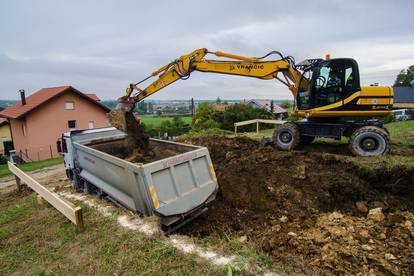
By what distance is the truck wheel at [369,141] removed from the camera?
18.6 ft

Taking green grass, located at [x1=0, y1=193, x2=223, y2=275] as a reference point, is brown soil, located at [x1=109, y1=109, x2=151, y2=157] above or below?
above

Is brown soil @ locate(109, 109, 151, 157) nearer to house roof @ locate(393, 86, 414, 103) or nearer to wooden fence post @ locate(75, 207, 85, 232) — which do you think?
wooden fence post @ locate(75, 207, 85, 232)

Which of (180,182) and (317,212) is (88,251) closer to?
(180,182)

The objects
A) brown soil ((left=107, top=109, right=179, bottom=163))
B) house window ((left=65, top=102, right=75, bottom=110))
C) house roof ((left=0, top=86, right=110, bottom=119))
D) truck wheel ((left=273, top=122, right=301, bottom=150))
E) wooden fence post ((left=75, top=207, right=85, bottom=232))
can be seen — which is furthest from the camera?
house window ((left=65, top=102, right=75, bottom=110))

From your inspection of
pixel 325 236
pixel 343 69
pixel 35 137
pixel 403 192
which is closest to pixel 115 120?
pixel 325 236

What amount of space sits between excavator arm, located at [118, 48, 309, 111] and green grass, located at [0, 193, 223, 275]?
12.3 ft

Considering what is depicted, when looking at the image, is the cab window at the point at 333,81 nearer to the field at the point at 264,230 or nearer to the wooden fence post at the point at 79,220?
the field at the point at 264,230

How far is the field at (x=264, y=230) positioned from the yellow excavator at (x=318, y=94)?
1.11m

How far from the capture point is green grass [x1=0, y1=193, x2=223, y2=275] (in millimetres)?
2588

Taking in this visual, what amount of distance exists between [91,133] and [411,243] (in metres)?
6.49

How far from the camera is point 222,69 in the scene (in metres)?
6.92

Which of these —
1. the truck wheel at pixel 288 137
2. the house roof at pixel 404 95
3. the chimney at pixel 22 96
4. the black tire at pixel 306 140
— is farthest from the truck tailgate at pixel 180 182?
the house roof at pixel 404 95

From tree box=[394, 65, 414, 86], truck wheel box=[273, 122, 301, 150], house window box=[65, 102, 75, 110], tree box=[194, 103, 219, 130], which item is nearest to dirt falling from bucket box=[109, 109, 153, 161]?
truck wheel box=[273, 122, 301, 150]

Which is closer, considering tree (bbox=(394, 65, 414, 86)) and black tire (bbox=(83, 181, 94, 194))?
black tire (bbox=(83, 181, 94, 194))
